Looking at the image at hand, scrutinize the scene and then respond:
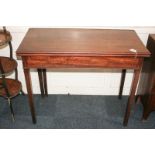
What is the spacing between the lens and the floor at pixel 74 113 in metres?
1.87

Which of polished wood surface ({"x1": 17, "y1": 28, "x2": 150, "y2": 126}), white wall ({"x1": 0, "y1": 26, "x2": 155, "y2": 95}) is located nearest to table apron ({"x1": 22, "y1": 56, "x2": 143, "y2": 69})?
polished wood surface ({"x1": 17, "y1": 28, "x2": 150, "y2": 126})

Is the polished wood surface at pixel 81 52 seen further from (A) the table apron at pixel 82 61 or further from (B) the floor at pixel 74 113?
(B) the floor at pixel 74 113

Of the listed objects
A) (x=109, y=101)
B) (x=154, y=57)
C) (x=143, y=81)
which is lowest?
(x=109, y=101)

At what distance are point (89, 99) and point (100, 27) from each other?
2.51 feet

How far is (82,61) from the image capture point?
1.46m

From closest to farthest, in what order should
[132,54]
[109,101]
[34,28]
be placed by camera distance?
[132,54] < [34,28] < [109,101]

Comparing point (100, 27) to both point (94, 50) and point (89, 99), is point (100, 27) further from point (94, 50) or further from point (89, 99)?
point (89, 99)

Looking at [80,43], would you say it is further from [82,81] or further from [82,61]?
[82,81]

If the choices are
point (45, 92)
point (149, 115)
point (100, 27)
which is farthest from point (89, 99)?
point (100, 27)

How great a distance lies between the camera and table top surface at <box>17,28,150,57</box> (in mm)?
1405

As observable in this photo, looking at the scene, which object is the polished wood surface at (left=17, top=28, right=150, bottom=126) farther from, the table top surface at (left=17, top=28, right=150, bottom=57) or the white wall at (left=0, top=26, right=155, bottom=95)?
the white wall at (left=0, top=26, right=155, bottom=95)

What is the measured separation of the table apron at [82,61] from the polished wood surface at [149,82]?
12.5 inches

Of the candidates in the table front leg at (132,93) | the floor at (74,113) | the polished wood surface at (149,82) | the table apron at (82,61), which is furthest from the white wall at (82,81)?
the table apron at (82,61)

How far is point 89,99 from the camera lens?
2197mm
